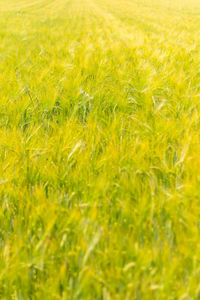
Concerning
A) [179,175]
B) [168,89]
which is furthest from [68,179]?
[168,89]

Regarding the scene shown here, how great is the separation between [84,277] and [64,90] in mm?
1565

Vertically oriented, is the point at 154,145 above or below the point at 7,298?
above

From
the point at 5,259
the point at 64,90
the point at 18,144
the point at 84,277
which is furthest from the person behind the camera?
the point at 64,90

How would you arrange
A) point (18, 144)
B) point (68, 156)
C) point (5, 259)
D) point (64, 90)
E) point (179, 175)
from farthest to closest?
point (64, 90) → point (18, 144) → point (68, 156) → point (179, 175) → point (5, 259)

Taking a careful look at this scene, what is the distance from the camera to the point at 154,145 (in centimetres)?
137

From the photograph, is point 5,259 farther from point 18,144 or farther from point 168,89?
point 168,89

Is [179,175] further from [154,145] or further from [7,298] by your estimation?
[7,298]

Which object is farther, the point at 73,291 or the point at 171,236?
the point at 171,236

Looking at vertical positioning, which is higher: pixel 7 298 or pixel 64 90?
pixel 64 90

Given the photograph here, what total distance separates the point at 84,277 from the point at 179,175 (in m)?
0.52

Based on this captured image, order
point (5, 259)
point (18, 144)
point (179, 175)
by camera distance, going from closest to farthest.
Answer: point (5, 259) → point (179, 175) → point (18, 144)

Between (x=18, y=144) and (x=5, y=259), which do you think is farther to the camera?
(x=18, y=144)

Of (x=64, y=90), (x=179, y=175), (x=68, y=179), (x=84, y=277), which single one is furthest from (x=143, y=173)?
(x=64, y=90)

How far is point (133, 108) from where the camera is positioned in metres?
1.97
